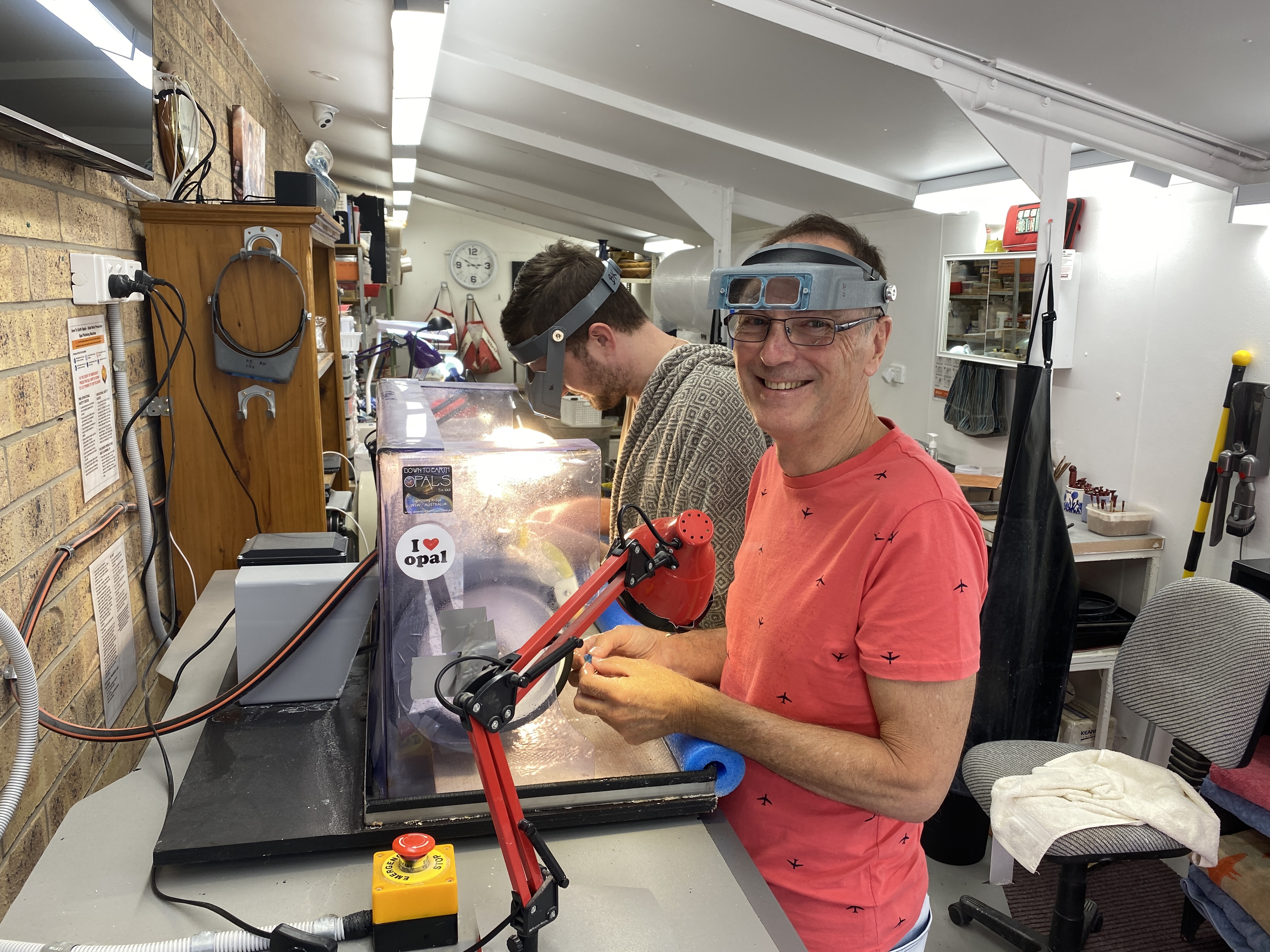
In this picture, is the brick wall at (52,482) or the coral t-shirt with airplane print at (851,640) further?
the brick wall at (52,482)

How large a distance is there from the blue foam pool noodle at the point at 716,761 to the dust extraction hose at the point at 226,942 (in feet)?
1.39

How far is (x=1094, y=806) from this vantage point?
7.19ft

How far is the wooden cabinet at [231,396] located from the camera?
196cm

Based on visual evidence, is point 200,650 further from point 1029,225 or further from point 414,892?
point 1029,225

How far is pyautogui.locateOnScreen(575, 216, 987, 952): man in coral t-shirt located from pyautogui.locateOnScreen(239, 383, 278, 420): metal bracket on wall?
1.24 m

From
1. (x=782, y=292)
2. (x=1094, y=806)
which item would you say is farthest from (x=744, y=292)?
(x=1094, y=806)

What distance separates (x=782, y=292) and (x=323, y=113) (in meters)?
4.34

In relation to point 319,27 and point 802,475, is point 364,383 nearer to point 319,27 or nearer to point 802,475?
point 319,27

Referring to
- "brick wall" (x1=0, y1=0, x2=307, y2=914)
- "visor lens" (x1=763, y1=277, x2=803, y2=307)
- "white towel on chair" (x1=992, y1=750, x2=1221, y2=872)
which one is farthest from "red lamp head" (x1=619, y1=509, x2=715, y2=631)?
"white towel on chair" (x1=992, y1=750, x2=1221, y2=872)

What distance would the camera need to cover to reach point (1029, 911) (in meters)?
2.76

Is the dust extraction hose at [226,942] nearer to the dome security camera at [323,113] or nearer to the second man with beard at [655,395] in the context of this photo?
the second man with beard at [655,395]

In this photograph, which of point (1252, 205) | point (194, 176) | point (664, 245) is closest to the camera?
point (194, 176)

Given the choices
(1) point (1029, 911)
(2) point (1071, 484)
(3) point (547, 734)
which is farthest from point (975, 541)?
(2) point (1071, 484)

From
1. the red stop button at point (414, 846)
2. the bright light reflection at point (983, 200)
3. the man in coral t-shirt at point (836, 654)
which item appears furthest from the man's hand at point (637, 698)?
the bright light reflection at point (983, 200)
